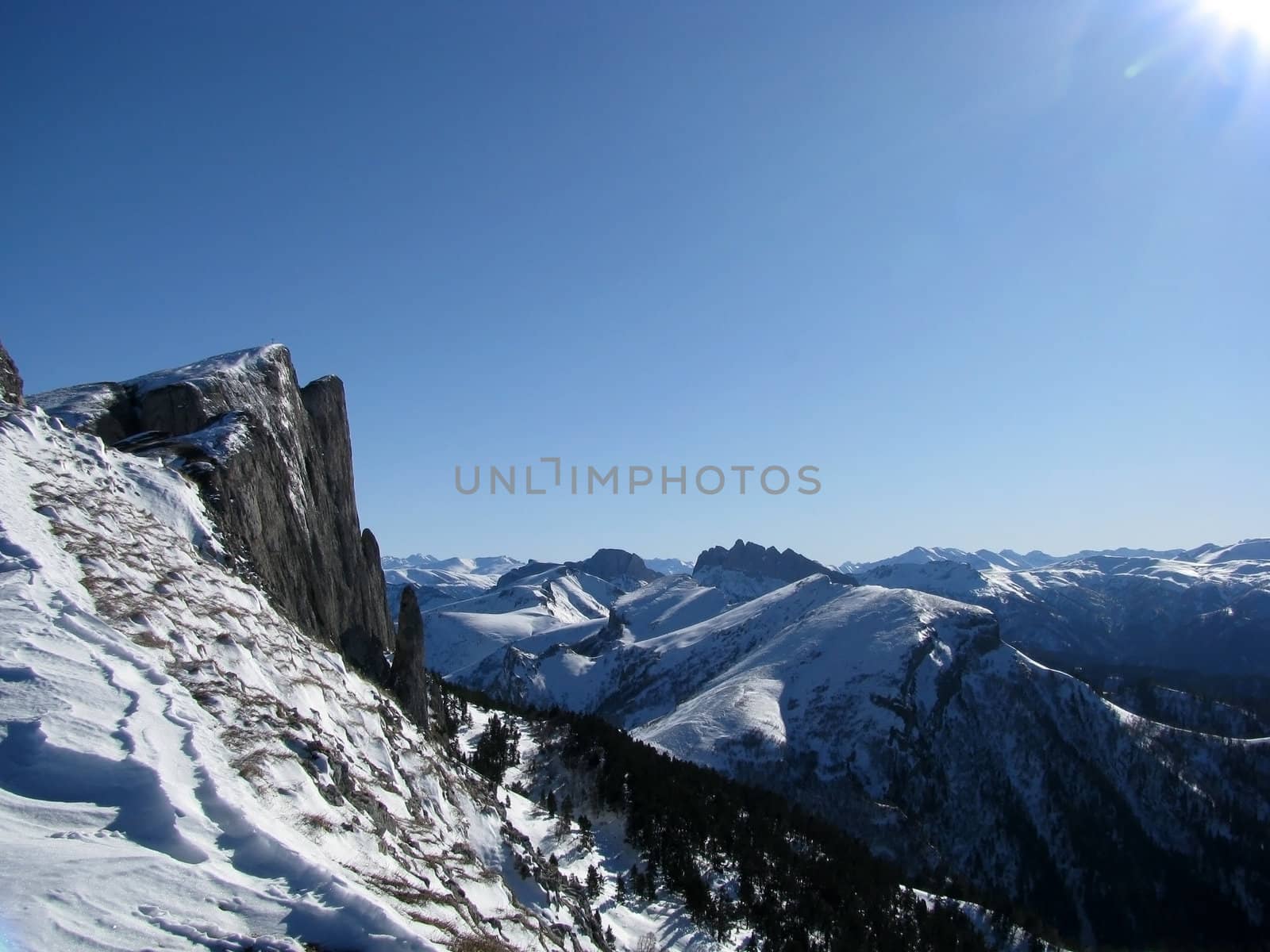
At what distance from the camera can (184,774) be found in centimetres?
1238

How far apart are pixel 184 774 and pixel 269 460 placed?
103 feet

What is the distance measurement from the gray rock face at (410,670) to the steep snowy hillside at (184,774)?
1855 centimetres

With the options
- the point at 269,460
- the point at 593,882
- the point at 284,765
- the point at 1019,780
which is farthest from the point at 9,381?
the point at 1019,780

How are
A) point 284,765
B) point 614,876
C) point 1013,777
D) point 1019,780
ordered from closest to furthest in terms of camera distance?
1. point 284,765
2. point 614,876
3. point 1019,780
4. point 1013,777

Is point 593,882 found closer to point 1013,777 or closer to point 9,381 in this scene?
point 9,381

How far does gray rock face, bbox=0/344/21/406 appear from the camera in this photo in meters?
30.8

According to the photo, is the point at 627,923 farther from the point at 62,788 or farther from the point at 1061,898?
the point at 1061,898

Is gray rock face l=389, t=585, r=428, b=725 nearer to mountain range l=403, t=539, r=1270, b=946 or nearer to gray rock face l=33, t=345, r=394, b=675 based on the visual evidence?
gray rock face l=33, t=345, r=394, b=675

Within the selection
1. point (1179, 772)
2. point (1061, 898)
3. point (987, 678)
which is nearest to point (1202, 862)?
point (1179, 772)

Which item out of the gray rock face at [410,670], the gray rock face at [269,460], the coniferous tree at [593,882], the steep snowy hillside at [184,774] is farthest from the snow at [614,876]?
the gray rock face at [269,460]

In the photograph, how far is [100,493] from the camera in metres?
26.4

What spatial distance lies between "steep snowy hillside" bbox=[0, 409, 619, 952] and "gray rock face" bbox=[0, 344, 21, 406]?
4.65 metres

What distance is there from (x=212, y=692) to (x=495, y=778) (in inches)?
1721

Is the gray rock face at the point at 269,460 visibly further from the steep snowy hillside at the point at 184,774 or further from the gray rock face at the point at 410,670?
the steep snowy hillside at the point at 184,774
